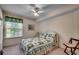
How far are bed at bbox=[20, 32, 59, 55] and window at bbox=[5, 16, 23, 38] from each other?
19 centimetres

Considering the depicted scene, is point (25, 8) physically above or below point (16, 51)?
above

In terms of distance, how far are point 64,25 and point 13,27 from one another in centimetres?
93

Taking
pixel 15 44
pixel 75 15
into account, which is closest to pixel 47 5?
pixel 75 15

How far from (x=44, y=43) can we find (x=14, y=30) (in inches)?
23.4

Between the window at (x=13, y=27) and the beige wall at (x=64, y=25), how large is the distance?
38 centimetres

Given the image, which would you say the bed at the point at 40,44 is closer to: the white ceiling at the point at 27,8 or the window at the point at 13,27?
the window at the point at 13,27

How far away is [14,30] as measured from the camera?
1506 millimetres

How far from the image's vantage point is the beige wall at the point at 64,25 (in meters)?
1.47

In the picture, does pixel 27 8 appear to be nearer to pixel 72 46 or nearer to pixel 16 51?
pixel 16 51

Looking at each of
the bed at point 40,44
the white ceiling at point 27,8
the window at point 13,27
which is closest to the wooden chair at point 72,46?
the bed at point 40,44

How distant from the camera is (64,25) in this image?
1521 mm

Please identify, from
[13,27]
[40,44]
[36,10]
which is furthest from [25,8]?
[40,44]

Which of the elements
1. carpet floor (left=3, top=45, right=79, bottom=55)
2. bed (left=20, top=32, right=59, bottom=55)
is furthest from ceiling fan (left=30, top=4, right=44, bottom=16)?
carpet floor (left=3, top=45, right=79, bottom=55)

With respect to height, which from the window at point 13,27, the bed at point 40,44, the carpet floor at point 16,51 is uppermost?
the window at point 13,27
